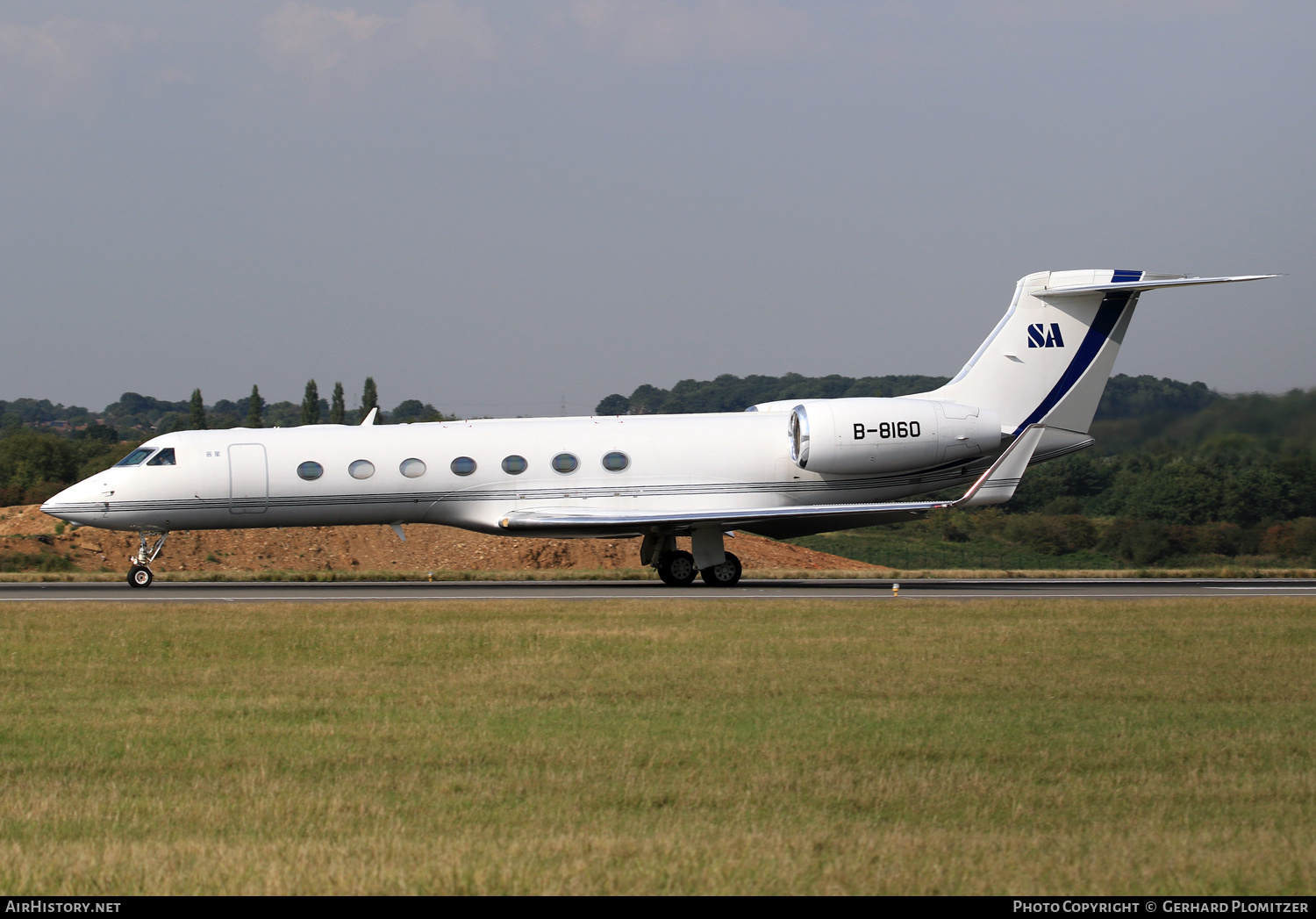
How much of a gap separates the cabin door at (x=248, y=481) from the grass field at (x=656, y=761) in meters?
8.34

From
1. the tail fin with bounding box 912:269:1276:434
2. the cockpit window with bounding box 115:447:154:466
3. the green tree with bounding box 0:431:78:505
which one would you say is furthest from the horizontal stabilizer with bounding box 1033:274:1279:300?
the green tree with bounding box 0:431:78:505

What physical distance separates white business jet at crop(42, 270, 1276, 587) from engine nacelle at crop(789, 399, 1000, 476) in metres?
0.03

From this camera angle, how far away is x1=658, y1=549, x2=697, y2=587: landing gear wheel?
2538 centimetres

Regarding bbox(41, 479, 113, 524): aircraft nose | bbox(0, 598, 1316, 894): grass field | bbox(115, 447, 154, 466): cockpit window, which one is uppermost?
bbox(115, 447, 154, 466): cockpit window

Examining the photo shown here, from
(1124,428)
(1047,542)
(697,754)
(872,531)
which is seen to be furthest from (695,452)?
(872,531)

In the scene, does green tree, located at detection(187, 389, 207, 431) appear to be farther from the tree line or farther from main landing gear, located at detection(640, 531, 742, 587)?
main landing gear, located at detection(640, 531, 742, 587)

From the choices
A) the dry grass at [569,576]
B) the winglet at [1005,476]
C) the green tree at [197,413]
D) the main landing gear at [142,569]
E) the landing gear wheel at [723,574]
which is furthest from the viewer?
the green tree at [197,413]

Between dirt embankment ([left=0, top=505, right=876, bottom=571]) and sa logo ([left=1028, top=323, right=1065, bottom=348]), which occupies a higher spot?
sa logo ([left=1028, top=323, right=1065, bottom=348])

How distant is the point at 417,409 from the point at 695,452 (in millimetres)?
93672

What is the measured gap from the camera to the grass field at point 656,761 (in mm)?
6312

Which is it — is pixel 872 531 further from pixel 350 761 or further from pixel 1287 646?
pixel 350 761

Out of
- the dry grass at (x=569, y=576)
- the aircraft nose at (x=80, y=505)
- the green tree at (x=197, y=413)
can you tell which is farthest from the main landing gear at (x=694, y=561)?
A: the green tree at (x=197, y=413)

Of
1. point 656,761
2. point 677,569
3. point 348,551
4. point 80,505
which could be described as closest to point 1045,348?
point 677,569

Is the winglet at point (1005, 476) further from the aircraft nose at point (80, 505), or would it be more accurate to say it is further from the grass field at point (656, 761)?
the aircraft nose at point (80, 505)
